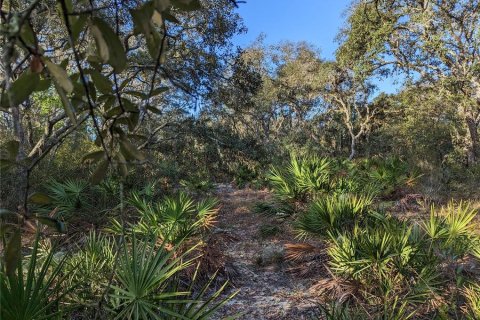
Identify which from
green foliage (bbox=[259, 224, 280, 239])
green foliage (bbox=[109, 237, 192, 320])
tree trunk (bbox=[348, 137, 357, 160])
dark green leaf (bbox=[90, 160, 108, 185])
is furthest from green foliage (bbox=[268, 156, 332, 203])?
tree trunk (bbox=[348, 137, 357, 160])

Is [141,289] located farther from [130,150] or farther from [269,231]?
[269,231]

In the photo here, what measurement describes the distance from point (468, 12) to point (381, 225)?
1196 cm

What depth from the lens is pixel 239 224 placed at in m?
10.4

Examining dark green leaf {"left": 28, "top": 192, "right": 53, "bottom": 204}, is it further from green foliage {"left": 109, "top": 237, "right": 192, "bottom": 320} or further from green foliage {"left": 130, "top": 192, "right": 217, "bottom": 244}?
green foliage {"left": 130, "top": 192, "right": 217, "bottom": 244}

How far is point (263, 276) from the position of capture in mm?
6559

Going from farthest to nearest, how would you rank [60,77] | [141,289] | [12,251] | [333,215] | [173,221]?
[173,221] → [333,215] → [141,289] → [12,251] → [60,77]

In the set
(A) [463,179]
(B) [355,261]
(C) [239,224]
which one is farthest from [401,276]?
(A) [463,179]

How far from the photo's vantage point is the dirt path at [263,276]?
5211 mm

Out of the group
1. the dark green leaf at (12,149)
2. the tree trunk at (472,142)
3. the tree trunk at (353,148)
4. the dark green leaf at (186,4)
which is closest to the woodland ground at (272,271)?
the dark green leaf at (12,149)

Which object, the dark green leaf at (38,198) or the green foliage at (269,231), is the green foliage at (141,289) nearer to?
the dark green leaf at (38,198)

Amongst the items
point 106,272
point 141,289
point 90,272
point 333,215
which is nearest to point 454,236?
point 333,215

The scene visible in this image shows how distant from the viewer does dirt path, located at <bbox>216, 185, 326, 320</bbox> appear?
521cm

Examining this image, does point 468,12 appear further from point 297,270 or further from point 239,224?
point 297,270

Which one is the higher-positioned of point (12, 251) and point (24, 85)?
point (24, 85)
